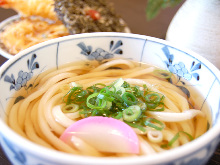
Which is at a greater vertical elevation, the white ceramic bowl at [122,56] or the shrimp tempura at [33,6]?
the shrimp tempura at [33,6]

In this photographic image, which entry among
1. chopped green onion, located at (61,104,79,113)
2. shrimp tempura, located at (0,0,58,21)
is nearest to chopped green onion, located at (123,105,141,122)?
chopped green onion, located at (61,104,79,113)

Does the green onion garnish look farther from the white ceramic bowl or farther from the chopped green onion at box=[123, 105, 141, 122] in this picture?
the white ceramic bowl

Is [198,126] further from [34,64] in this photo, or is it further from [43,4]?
[43,4]

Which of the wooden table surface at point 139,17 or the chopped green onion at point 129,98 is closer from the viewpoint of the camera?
the chopped green onion at point 129,98

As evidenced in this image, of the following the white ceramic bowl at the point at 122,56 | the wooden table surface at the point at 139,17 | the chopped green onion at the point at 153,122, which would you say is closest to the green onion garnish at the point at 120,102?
the chopped green onion at the point at 153,122

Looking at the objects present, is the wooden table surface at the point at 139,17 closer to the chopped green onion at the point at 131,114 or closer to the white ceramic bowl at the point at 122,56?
the white ceramic bowl at the point at 122,56

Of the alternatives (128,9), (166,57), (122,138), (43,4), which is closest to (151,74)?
(166,57)

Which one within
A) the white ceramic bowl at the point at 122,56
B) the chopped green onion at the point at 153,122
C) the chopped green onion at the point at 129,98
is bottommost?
the chopped green onion at the point at 153,122
